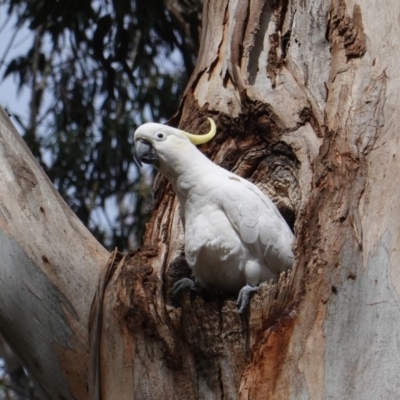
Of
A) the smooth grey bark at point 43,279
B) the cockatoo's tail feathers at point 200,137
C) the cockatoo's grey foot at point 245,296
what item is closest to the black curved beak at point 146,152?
the cockatoo's tail feathers at point 200,137

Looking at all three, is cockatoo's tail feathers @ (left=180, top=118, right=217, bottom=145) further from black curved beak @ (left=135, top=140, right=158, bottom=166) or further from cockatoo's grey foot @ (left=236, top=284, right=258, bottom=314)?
cockatoo's grey foot @ (left=236, top=284, right=258, bottom=314)

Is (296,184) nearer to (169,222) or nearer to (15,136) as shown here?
(169,222)

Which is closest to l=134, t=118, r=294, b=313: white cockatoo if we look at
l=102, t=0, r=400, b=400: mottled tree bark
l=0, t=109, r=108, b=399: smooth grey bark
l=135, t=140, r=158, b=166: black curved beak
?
l=135, t=140, r=158, b=166: black curved beak

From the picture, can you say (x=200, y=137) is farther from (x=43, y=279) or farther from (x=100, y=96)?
(x=100, y=96)

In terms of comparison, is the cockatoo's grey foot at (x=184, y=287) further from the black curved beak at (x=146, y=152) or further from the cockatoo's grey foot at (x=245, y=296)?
the black curved beak at (x=146, y=152)

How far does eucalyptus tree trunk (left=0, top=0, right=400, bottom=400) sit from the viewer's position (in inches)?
83.4

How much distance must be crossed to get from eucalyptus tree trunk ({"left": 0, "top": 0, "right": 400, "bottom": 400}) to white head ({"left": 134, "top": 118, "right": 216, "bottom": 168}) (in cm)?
20

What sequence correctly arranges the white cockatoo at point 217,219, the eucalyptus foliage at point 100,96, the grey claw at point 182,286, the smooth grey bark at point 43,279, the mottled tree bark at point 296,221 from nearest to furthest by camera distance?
1. the mottled tree bark at point 296,221
2. the smooth grey bark at point 43,279
3. the grey claw at point 182,286
4. the white cockatoo at point 217,219
5. the eucalyptus foliage at point 100,96

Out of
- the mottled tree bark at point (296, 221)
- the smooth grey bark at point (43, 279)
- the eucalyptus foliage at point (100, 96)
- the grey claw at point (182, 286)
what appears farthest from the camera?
the eucalyptus foliage at point (100, 96)

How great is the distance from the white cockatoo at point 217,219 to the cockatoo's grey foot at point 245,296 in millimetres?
27

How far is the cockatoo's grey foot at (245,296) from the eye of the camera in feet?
8.22

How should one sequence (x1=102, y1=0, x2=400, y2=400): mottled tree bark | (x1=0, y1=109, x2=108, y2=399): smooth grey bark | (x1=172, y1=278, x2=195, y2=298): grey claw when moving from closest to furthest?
1. (x1=102, y1=0, x2=400, y2=400): mottled tree bark
2. (x1=0, y1=109, x2=108, y2=399): smooth grey bark
3. (x1=172, y1=278, x2=195, y2=298): grey claw

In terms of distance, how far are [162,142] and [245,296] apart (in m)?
0.60

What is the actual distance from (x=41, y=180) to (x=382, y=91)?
105 cm
